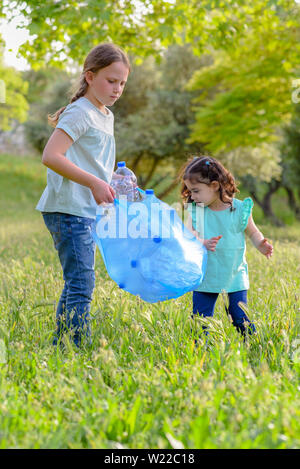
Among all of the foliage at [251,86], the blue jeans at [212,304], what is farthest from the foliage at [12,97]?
the blue jeans at [212,304]

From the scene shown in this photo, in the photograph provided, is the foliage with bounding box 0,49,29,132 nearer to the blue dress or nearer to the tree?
the tree

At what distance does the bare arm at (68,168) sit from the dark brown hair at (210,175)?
71 centimetres

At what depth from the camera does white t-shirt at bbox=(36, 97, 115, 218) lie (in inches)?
124

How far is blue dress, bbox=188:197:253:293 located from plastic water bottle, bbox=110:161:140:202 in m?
0.42

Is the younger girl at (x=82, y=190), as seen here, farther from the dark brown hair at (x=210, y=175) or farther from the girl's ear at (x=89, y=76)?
the dark brown hair at (x=210, y=175)

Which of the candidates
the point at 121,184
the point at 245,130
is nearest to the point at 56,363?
the point at 121,184

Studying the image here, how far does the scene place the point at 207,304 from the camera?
3.51 meters

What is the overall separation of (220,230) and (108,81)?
129cm

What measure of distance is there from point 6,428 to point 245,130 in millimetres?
13322

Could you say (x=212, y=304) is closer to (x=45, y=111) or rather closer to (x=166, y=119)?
(x=166, y=119)

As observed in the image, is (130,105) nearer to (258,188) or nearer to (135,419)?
(258,188)

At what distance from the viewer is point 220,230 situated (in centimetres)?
349

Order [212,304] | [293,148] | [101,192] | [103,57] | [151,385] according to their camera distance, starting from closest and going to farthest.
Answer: [151,385] < [101,192] < [103,57] < [212,304] < [293,148]

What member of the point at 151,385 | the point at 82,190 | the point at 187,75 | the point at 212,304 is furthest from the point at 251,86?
the point at 151,385
